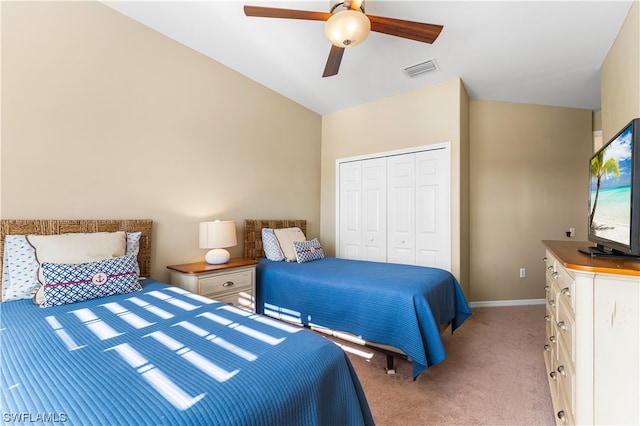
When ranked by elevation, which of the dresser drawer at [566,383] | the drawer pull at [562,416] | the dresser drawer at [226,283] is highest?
the dresser drawer at [226,283]

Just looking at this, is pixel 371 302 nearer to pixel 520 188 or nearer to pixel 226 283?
pixel 226 283

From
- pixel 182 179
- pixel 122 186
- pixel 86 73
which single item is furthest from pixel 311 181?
pixel 86 73

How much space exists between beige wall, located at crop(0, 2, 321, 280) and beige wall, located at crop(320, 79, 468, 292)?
1.20m

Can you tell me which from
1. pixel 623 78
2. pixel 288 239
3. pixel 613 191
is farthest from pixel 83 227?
pixel 623 78

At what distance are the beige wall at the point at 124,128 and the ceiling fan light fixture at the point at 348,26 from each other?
162cm

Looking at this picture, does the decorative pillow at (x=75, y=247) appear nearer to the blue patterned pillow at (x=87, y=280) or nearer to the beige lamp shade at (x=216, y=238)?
the blue patterned pillow at (x=87, y=280)

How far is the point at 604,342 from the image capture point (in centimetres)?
113

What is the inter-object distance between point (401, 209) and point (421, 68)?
5.40ft

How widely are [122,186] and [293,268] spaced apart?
5.35ft

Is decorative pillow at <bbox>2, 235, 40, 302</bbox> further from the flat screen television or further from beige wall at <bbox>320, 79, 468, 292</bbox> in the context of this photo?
beige wall at <bbox>320, 79, 468, 292</bbox>

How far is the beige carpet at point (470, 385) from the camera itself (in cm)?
169

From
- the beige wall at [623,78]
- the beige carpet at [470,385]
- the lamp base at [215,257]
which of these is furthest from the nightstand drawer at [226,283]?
the beige wall at [623,78]

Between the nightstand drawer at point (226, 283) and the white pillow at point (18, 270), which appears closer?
the white pillow at point (18, 270)

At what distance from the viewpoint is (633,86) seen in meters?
2.01
